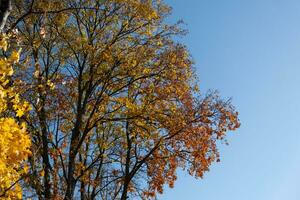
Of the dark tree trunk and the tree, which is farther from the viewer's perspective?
the tree

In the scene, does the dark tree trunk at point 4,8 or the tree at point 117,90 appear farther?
the tree at point 117,90

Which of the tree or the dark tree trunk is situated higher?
the tree

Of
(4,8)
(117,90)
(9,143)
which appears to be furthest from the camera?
(117,90)

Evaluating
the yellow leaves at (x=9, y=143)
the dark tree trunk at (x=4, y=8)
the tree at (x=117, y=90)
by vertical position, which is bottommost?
the yellow leaves at (x=9, y=143)

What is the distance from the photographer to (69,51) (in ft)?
68.6

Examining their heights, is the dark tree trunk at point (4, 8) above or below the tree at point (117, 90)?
below

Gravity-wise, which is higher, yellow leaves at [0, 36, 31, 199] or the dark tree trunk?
the dark tree trunk

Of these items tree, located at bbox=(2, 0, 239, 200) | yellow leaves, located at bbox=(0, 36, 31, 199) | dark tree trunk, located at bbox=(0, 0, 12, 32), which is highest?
tree, located at bbox=(2, 0, 239, 200)

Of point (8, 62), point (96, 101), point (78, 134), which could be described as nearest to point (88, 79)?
point (96, 101)

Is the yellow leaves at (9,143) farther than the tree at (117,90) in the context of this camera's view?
No

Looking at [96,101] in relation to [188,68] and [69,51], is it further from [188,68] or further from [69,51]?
[188,68]

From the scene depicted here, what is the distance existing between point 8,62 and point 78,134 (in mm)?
10706

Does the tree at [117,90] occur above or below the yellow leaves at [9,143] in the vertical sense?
above

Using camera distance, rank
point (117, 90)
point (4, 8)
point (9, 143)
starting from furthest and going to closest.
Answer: point (117, 90) → point (9, 143) → point (4, 8)
